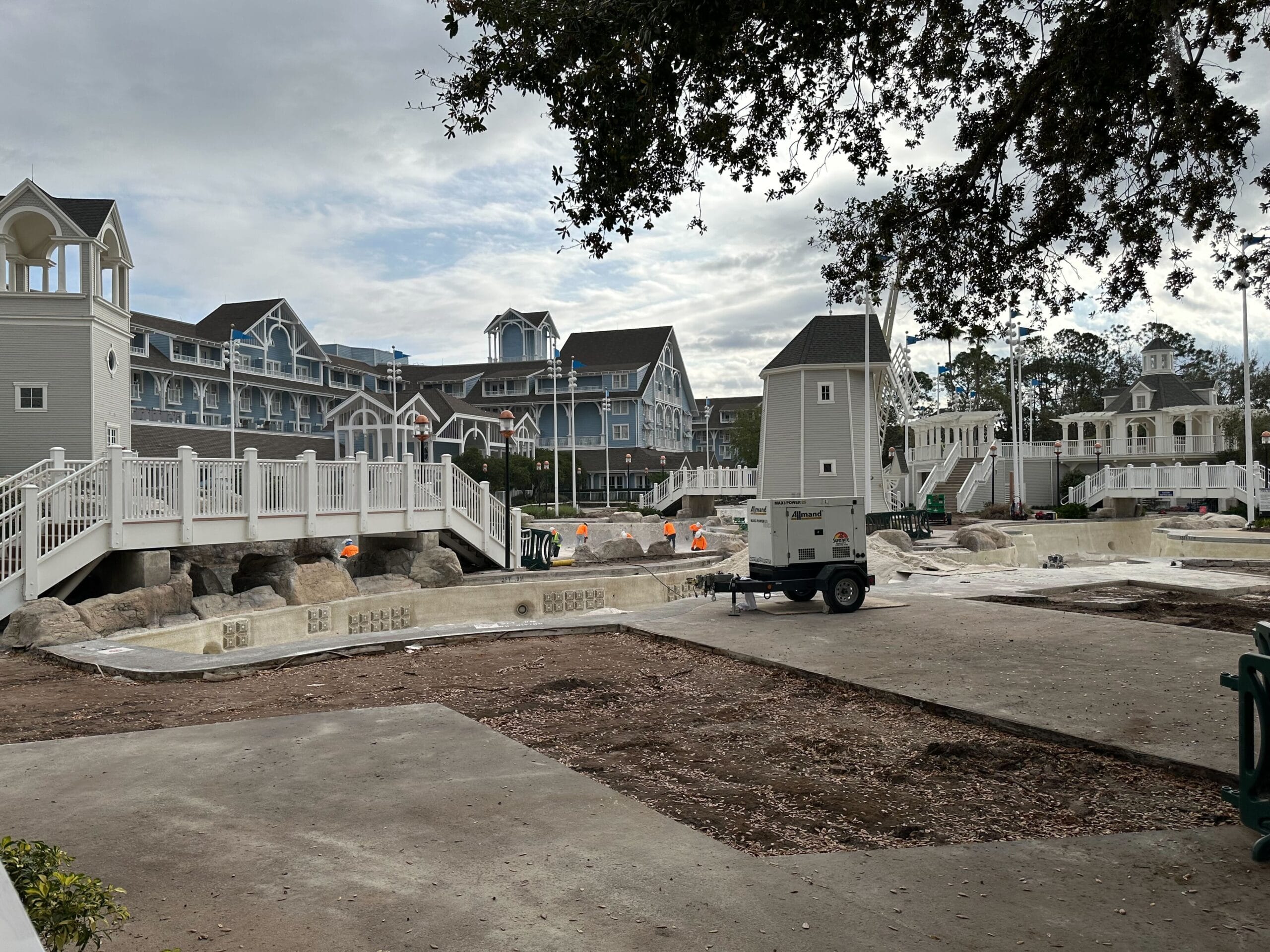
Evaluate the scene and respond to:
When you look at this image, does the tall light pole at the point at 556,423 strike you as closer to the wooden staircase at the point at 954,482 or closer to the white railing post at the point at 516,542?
the wooden staircase at the point at 954,482

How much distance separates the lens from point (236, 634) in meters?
15.2

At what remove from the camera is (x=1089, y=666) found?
9859mm

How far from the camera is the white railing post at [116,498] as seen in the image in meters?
14.7

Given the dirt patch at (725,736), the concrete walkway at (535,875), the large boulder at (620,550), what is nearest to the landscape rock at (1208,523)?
the large boulder at (620,550)

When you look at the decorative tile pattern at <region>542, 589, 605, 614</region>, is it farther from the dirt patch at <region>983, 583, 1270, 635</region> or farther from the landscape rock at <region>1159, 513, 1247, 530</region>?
the landscape rock at <region>1159, 513, 1247, 530</region>

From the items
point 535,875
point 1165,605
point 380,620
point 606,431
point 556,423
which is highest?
point 606,431

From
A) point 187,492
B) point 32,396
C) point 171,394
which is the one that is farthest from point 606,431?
point 187,492

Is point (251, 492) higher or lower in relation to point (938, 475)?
lower

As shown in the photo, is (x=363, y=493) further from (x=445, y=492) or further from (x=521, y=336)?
(x=521, y=336)

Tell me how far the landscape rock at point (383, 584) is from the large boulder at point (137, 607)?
4069 millimetres

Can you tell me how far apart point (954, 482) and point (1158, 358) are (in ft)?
73.5

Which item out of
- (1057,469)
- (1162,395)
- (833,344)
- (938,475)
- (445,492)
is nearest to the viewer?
(445,492)

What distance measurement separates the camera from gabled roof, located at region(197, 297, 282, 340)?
60875mm

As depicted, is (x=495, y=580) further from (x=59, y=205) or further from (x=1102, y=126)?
(x=59, y=205)
